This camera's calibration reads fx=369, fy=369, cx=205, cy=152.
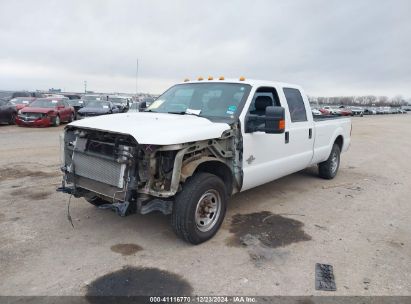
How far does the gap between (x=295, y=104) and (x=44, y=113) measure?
50.2 feet

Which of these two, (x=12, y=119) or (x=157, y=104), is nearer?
(x=157, y=104)

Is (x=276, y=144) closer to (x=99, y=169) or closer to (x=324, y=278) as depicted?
(x=324, y=278)

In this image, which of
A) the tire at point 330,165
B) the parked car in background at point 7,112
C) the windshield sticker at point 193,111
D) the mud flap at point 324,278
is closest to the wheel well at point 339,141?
the tire at point 330,165

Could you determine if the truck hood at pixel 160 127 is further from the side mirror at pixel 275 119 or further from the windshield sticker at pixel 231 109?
the side mirror at pixel 275 119

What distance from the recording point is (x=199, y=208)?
172 inches

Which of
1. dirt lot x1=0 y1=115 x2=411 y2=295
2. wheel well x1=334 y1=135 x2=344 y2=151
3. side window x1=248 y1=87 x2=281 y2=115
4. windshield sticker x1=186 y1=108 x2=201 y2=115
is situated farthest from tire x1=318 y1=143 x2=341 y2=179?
windshield sticker x1=186 y1=108 x2=201 y2=115

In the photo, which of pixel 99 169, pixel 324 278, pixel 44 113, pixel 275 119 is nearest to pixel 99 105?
pixel 44 113

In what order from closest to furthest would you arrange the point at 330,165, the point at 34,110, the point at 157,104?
the point at 157,104 < the point at 330,165 < the point at 34,110

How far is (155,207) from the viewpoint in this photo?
13.6 feet

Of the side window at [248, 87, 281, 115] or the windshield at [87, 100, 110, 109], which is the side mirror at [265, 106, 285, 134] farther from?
the windshield at [87, 100, 110, 109]

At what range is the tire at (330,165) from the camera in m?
7.83

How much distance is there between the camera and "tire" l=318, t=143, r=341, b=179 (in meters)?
7.83

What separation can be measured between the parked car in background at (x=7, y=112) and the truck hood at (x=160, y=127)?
16.0m

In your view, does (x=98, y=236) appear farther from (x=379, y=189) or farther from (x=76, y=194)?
(x=379, y=189)
